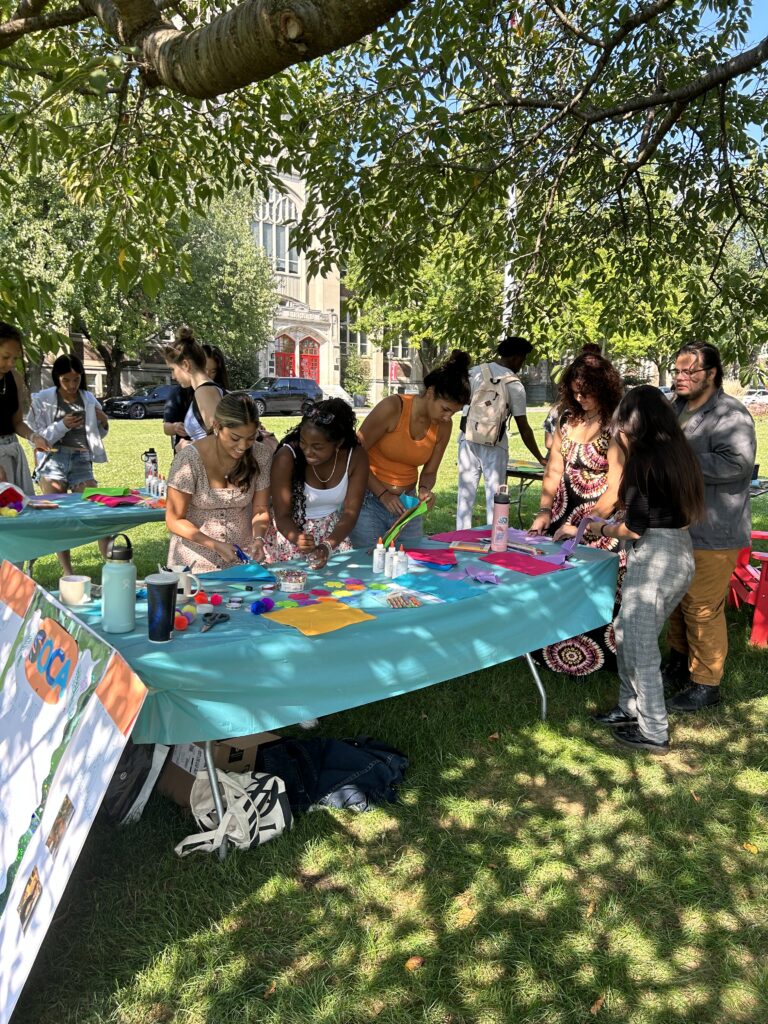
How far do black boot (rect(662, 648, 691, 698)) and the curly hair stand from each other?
1451mm

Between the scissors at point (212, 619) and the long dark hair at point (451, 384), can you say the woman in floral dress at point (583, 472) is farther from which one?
the scissors at point (212, 619)

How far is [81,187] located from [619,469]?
417 centimetres

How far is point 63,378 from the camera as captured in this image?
5645 millimetres

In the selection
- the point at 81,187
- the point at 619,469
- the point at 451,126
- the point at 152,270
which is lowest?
the point at 619,469

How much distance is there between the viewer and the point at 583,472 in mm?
4039

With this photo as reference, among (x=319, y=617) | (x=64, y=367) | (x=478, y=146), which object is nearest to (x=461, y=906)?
(x=319, y=617)

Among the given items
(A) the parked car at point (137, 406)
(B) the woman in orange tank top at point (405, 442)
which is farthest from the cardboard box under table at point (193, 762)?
(A) the parked car at point (137, 406)

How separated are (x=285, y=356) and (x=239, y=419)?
122ft

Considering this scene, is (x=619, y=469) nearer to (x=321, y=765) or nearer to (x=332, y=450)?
(x=332, y=450)

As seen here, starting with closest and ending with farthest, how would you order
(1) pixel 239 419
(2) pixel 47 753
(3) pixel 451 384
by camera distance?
(2) pixel 47 753, (1) pixel 239 419, (3) pixel 451 384

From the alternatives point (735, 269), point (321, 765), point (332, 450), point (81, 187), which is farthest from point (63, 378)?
point (735, 269)

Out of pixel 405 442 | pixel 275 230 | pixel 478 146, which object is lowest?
pixel 405 442

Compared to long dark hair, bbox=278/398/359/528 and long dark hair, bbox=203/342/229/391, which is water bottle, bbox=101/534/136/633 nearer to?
long dark hair, bbox=278/398/359/528

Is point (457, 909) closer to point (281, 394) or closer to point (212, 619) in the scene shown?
point (212, 619)
